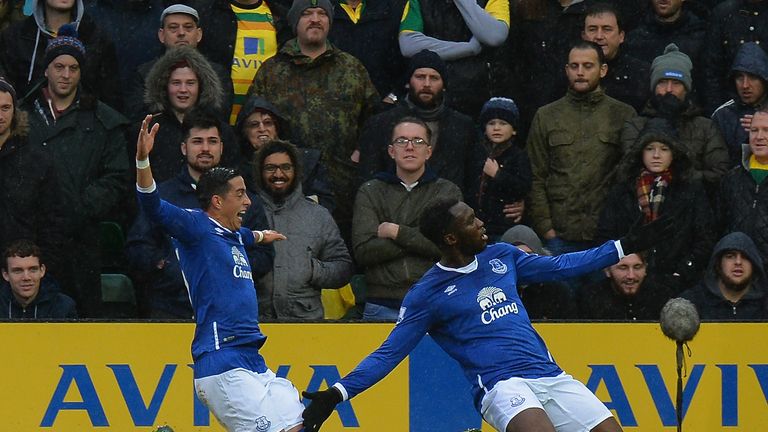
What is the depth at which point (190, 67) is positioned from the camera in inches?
433

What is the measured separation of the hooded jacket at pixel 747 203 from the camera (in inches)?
420

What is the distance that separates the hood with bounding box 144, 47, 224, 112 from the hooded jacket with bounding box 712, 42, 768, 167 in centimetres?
363

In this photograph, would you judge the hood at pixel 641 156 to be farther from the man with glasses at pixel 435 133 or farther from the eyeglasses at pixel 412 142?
the eyeglasses at pixel 412 142

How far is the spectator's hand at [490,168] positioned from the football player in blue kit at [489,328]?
2.31m

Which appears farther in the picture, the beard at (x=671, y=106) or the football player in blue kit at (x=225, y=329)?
the beard at (x=671, y=106)

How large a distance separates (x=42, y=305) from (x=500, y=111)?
11.4 feet

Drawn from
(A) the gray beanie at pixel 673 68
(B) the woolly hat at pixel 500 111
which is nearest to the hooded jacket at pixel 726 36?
(A) the gray beanie at pixel 673 68

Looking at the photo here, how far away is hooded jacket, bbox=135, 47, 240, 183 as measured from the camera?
10922mm

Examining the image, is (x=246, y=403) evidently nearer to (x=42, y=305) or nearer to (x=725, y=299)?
(x=42, y=305)

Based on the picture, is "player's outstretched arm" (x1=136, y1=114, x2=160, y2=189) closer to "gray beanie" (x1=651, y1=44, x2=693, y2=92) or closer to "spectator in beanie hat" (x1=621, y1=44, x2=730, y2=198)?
"spectator in beanie hat" (x1=621, y1=44, x2=730, y2=198)

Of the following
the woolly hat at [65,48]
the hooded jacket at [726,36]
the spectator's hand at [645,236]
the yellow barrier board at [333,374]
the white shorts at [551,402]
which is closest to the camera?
the white shorts at [551,402]

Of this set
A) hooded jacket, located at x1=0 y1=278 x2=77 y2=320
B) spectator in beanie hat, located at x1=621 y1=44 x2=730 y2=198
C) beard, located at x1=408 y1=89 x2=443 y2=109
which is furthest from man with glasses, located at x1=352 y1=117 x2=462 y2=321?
hooded jacket, located at x1=0 y1=278 x2=77 y2=320

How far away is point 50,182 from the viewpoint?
10602 millimetres

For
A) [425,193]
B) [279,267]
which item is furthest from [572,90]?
[279,267]
